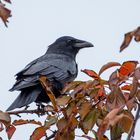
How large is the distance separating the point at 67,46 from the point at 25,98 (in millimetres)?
2955

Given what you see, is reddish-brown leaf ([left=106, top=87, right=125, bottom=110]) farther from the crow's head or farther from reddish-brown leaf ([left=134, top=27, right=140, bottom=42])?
the crow's head

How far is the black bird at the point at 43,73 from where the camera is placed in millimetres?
6049

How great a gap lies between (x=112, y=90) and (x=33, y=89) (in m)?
3.54

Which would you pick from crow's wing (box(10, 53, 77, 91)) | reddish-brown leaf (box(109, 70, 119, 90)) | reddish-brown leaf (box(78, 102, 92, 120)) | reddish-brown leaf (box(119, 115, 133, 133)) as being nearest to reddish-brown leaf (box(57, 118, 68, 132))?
reddish-brown leaf (box(78, 102, 92, 120))

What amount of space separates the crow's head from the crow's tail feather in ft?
7.85

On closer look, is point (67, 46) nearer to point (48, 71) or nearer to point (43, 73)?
point (48, 71)

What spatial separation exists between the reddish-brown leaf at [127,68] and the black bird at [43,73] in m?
2.62

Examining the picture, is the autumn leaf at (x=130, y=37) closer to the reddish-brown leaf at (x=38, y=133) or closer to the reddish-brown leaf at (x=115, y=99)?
the reddish-brown leaf at (x=115, y=99)

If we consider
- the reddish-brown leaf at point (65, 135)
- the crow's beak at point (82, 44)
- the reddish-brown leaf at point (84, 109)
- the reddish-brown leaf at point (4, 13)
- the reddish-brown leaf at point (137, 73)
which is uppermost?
the reddish-brown leaf at point (4, 13)

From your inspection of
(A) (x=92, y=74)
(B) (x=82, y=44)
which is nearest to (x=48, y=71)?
(B) (x=82, y=44)

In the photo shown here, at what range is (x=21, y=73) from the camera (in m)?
6.54

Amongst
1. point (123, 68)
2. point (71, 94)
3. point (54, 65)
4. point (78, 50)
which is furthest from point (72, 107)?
point (78, 50)


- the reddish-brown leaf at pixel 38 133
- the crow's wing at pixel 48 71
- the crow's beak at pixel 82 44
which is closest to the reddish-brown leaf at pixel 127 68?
the reddish-brown leaf at pixel 38 133

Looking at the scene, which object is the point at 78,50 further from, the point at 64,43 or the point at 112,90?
the point at 112,90
